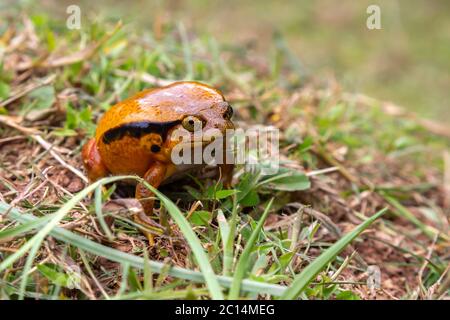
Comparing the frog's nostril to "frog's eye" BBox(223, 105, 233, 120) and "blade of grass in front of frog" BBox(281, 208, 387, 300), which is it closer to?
"frog's eye" BBox(223, 105, 233, 120)

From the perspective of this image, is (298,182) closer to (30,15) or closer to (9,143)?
(9,143)

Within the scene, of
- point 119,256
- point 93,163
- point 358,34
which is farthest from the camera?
point 358,34

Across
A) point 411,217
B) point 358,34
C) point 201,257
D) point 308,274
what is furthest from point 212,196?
point 358,34

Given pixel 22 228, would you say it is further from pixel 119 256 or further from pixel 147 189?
pixel 147 189

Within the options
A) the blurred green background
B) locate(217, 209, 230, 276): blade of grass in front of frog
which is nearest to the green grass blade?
locate(217, 209, 230, 276): blade of grass in front of frog

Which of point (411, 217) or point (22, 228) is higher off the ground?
point (22, 228)

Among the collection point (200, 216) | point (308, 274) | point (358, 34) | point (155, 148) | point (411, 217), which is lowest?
point (411, 217)

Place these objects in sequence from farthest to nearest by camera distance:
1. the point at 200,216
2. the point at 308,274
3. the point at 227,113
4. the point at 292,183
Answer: the point at 292,183
the point at 227,113
the point at 200,216
the point at 308,274
